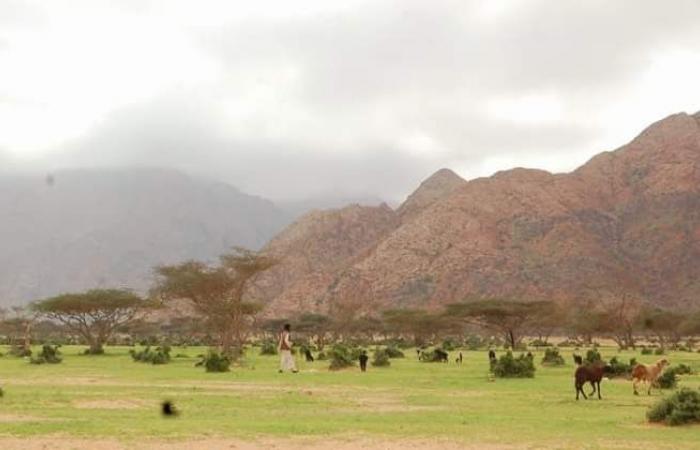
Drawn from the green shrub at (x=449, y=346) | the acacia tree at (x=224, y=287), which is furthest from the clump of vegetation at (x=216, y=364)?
the green shrub at (x=449, y=346)

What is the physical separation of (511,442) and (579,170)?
143 metres

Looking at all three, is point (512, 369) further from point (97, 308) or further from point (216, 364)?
point (97, 308)

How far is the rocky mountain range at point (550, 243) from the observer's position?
394 ft

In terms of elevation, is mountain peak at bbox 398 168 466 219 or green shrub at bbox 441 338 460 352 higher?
mountain peak at bbox 398 168 466 219

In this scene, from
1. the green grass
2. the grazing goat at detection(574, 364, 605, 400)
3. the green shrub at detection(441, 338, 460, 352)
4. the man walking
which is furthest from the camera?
the green shrub at detection(441, 338, 460, 352)

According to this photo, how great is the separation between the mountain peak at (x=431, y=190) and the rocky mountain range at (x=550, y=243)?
18.9m

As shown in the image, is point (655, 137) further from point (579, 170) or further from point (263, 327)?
point (263, 327)

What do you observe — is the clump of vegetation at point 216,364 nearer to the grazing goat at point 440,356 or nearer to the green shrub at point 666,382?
the grazing goat at point 440,356

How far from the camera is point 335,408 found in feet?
71.4

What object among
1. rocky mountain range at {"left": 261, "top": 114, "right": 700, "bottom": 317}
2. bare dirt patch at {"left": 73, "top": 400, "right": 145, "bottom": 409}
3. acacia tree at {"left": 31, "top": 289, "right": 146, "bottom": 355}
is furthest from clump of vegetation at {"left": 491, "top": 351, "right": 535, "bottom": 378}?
rocky mountain range at {"left": 261, "top": 114, "right": 700, "bottom": 317}

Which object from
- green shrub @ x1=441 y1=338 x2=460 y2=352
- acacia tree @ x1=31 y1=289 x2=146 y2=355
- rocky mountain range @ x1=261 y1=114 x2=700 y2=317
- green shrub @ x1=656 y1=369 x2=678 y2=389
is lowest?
green shrub @ x1=656 y1=369 x2=678 y2=389

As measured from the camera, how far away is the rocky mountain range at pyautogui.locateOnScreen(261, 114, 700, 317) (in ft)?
394

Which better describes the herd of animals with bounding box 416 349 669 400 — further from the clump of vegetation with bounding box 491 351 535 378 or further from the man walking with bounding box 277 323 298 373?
the man walking with bounding box 277 323 298 373

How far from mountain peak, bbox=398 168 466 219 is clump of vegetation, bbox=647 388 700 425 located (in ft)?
488
